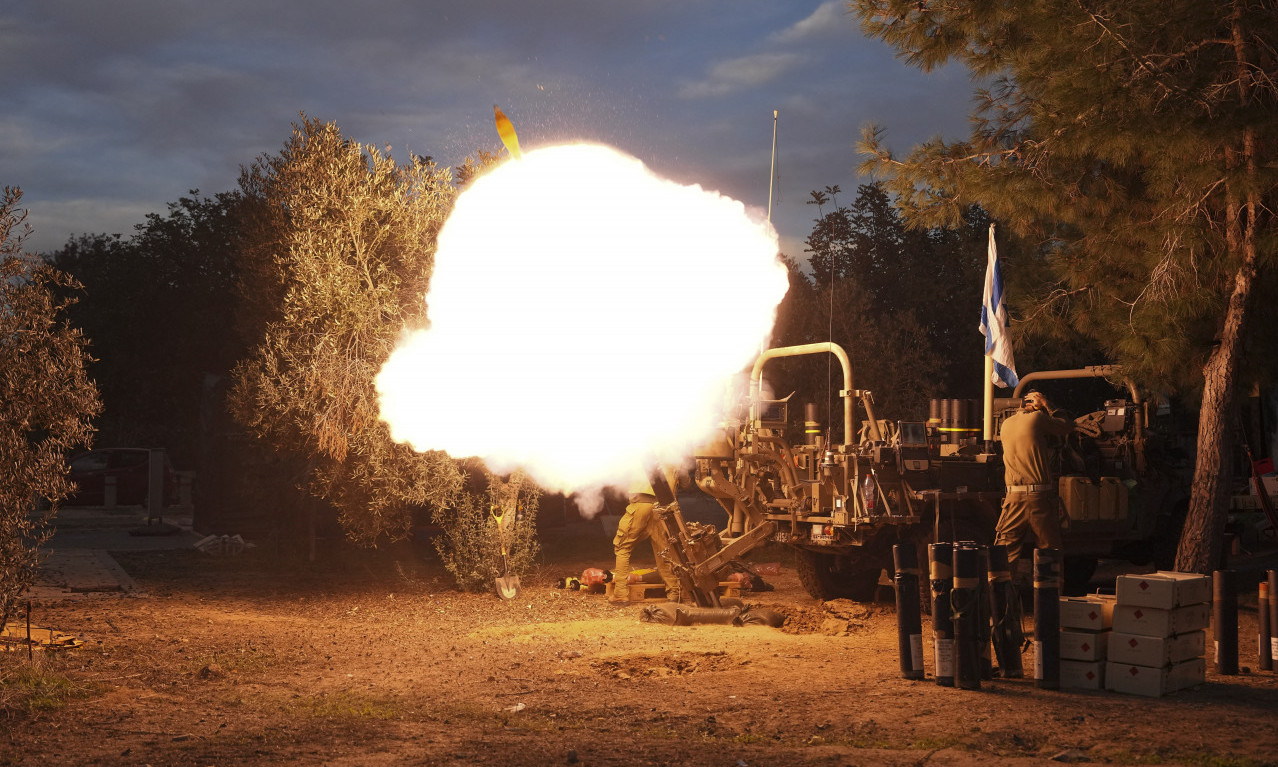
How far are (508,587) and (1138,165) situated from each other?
8.84 metres

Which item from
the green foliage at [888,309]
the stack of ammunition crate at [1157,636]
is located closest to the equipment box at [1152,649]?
the stack of ammunition crate at [1157,636]

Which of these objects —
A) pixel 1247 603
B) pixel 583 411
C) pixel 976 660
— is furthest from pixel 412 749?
pixel 1247 603

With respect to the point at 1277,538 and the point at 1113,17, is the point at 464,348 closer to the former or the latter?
the point at 1113,17

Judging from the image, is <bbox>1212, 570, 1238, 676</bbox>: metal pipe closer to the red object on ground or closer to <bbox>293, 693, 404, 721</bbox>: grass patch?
<bbox>293, 693, 404, 721</bbox>: grass patch

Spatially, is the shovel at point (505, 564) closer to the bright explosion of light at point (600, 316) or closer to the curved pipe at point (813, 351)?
the bright explosion of light at point (600, 316)

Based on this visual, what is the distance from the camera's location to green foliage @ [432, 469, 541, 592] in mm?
14883

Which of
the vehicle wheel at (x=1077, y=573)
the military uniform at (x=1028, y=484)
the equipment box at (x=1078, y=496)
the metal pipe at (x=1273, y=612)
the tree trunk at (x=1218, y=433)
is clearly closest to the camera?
the metal pipe at (x=1273, y=612)

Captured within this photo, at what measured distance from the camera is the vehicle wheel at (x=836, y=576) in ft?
44.9

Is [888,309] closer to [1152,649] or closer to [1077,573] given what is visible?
[1077,573]

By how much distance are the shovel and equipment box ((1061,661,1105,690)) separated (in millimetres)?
7681

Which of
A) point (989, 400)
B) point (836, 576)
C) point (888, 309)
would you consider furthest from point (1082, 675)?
point (888, 309)

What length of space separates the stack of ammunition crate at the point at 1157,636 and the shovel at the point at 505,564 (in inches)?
315

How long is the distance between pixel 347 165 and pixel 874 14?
268 inches

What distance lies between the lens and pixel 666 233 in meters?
13.4
